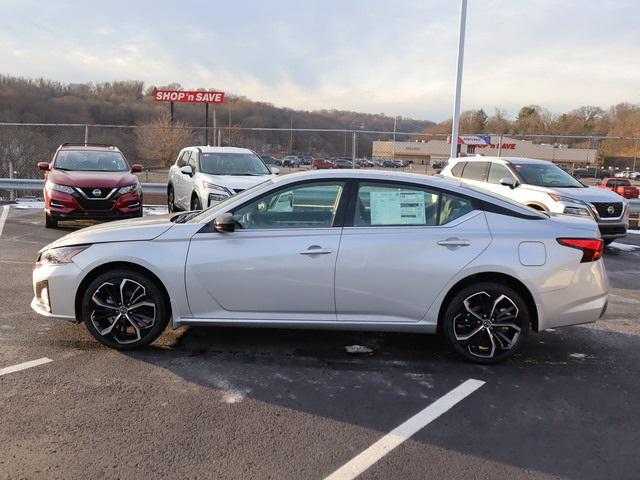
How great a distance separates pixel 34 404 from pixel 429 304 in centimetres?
292

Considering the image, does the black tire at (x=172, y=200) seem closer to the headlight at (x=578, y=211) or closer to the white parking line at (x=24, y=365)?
the headlight at (x=578, y=211)

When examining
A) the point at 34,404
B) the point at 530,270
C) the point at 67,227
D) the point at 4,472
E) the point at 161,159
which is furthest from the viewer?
the point at 161,159

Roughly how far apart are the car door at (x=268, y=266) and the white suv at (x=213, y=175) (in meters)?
5.23

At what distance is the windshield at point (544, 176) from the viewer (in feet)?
33.9

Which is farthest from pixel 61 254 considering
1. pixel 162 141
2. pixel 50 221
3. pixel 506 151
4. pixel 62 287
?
pixel 162 141

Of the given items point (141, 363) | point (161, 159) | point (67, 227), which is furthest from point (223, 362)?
point (161, 159)

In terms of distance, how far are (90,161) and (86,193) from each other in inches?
60.2

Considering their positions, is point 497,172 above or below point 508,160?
below

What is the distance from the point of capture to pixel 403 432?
329 cm

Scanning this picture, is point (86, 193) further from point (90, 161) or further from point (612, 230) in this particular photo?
point (612, 230)

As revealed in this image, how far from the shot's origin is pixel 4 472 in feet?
9.12

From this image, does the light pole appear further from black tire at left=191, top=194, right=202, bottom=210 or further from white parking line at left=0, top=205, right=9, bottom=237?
white parking line at left=0, top=205, right=9, bottom=237

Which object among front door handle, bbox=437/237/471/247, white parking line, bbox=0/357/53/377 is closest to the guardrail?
white parking line, bbox=0/357/53/377

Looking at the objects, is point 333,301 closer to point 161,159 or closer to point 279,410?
point 279,410
